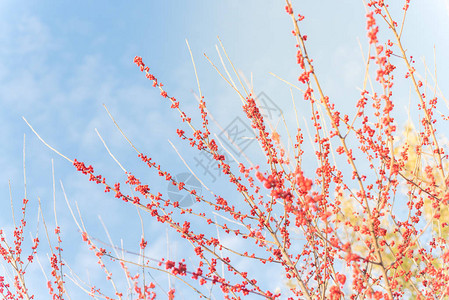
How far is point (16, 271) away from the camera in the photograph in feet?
18.2

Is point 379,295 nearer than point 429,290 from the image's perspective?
Yes

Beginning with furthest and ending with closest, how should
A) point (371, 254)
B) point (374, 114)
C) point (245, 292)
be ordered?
point (374, 114)
point (245, 292)
point (371, 254)

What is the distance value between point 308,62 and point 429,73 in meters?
2.26

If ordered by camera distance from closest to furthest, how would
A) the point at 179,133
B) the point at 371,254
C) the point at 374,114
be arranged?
the point at 371,254, the point at 374,114, the point at 179,133

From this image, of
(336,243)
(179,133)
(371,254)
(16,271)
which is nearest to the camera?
(336,243)

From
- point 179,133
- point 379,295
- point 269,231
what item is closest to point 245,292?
point 269,231

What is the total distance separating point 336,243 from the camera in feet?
8.21

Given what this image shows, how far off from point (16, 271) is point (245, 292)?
4.17 meters

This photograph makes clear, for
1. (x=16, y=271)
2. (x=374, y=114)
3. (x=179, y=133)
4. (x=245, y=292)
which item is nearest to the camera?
(x=245, y=292)

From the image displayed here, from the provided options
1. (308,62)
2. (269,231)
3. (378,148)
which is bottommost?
(269,231)

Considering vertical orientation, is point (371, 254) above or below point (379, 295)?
above

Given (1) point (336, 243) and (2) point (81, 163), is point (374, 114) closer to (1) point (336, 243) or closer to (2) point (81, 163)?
(1) point (336, 243)

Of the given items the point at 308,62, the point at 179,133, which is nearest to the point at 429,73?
the point at 308,62

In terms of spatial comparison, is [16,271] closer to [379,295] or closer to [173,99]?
[173,99]
